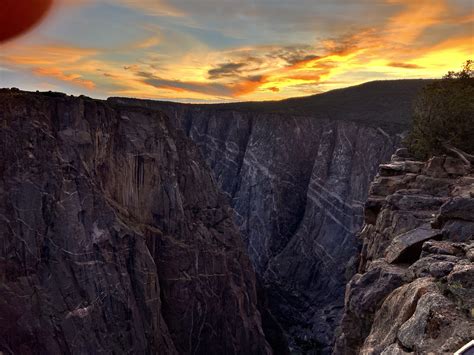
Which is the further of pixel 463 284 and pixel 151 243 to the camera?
pixel 151 243

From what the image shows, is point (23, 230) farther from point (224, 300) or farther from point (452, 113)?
point (452, 113)

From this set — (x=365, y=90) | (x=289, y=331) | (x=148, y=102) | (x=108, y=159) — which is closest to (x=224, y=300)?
(x=289, y=331)

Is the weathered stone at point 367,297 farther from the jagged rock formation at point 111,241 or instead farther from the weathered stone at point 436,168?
the jagged rock formation at point 111,241

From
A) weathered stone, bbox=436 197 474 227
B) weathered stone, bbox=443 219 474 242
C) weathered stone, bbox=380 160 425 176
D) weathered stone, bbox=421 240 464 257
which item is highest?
weathered stone, bbox=380 160 425 176

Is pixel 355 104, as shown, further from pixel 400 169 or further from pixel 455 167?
pixel 455 167

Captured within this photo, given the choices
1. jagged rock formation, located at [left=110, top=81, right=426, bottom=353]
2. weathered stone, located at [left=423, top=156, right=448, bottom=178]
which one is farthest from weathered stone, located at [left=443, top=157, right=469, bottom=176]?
jagged rock formation, located at [left=110, top=81, right=426, bottom=353]

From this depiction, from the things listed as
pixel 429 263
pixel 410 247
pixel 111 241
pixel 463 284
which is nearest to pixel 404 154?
pixel 410 247

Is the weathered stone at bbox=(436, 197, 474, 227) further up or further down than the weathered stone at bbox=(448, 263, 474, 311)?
further up

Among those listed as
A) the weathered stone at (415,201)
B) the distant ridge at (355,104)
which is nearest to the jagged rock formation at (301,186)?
the distant ridge at (355,104)

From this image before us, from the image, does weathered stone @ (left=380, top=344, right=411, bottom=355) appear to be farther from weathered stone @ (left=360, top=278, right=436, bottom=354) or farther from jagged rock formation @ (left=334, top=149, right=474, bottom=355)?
weathered stone @ (left=360, top=278, right=436, bottom=354)
